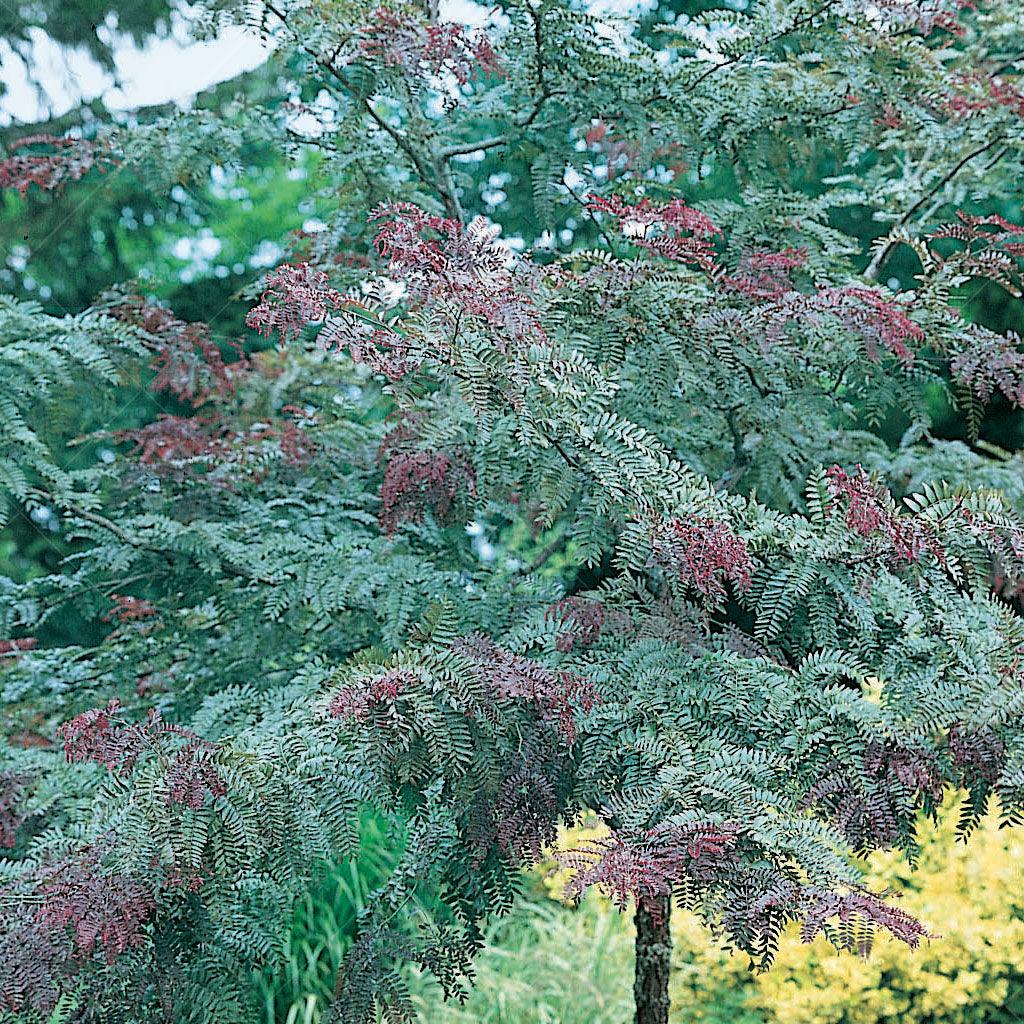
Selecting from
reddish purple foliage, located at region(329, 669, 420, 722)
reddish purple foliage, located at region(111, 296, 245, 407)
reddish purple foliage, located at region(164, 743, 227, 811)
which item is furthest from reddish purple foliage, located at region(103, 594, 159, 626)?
reddish purple foliage, located at region(329, 669, 420, 722)

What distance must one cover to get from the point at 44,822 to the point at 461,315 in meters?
1.26

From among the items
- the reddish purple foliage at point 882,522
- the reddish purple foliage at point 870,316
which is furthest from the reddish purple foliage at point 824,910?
the reddish purple foliage at point 870,316

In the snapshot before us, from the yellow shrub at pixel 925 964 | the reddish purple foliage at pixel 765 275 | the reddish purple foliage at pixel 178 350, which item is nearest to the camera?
the reddish purple foliage at pixel 765 275

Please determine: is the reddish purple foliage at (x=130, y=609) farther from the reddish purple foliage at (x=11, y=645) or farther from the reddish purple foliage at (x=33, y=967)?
the reddish purple foliage at (x=33, y=967)

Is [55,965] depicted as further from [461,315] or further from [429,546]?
[429,546]

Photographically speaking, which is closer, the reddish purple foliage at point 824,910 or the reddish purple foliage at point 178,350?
the reddish purple foliage at point 824,910

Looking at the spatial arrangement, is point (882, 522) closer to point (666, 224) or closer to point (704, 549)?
point (704, 549)

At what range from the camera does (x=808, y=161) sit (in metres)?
2.23

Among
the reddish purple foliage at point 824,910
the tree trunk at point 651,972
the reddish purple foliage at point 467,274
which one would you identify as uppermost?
the reddish purple foliage at point 467,274

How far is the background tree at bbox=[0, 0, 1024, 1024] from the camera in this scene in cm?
127

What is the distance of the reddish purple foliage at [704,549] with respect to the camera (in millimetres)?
1313

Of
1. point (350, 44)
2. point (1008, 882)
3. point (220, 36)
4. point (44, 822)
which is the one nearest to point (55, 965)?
point (44, 822)

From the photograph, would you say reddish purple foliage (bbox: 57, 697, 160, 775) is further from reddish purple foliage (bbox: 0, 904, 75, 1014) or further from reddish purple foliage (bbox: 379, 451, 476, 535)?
reddish purple foliage (bbox: 379, 451, 476, 535)

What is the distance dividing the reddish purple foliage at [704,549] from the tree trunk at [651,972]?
0.89 meters
